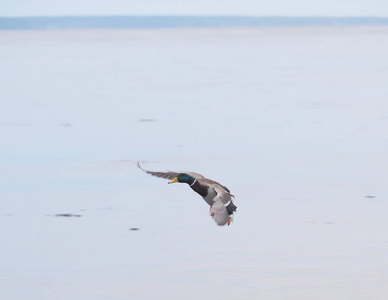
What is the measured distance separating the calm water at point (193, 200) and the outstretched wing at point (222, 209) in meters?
0.55

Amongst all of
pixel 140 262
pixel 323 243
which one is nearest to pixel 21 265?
pixel 140 262

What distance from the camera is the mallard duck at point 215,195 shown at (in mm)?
4887

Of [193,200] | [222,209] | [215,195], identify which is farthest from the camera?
[193,200]

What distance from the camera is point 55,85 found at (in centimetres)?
2006

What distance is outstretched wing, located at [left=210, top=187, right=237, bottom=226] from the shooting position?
4852 millimetres

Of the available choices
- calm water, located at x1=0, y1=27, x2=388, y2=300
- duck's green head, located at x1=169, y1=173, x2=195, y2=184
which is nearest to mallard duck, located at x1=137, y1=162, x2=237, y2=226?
duck's green head, located at x1=169, y1=173, x2=195, y2=184

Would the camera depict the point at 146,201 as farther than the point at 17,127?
No

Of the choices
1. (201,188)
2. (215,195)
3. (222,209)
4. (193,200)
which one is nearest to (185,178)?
(201,188)

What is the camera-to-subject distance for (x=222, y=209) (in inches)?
194

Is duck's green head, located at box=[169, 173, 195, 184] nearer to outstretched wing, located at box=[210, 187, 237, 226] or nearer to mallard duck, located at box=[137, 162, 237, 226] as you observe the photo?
mallard duck, located at box=[137, 162, 237, 226]

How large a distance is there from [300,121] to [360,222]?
19.8 feet

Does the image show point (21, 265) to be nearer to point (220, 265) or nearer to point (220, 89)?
point (220, 265)

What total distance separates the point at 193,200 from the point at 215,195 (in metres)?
2.41

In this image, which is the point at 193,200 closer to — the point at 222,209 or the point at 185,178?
the point at 185,178
